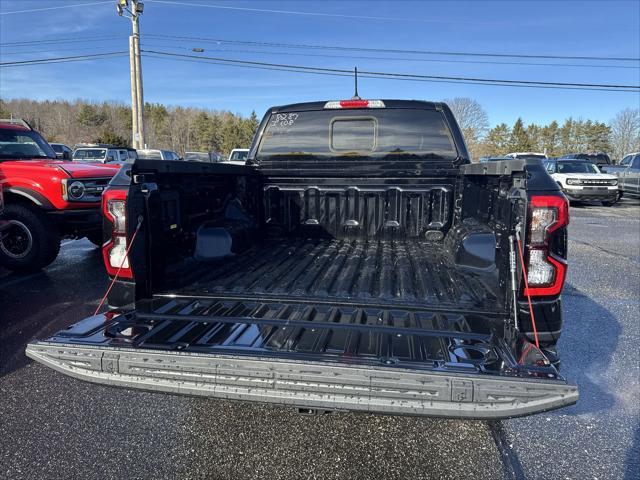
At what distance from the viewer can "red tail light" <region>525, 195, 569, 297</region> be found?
214cm

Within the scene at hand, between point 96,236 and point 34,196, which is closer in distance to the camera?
point 34,196

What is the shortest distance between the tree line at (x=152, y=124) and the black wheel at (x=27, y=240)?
8331 centimetres

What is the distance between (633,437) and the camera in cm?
269

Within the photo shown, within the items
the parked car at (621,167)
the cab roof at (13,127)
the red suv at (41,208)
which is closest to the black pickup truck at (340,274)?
the red suv at (41,208)

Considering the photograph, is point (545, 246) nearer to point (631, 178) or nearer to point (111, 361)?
point (111, 361)

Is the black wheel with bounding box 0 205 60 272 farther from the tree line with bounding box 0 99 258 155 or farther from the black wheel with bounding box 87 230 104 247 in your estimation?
the tree line with bounding box 0 99 258 155

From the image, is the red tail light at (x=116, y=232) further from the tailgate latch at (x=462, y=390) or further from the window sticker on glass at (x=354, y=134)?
the window sticker on glass at (x=354, y=134)

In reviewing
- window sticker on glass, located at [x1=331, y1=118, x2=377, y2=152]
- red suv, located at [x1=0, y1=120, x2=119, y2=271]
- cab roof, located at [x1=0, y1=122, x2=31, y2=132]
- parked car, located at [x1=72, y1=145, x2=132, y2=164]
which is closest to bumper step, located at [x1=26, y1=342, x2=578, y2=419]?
window sticker on glass, located at [x1=331, y1=118, x2=377, y2=152]

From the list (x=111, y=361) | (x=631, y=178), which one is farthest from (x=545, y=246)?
(x=631, y=178)

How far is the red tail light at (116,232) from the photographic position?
99.0 inches

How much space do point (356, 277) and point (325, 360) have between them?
4.08 feet

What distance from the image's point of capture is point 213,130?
3775 inches

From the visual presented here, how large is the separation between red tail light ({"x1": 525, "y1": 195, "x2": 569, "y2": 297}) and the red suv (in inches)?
247

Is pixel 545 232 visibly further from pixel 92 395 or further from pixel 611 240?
pixel 611 240
